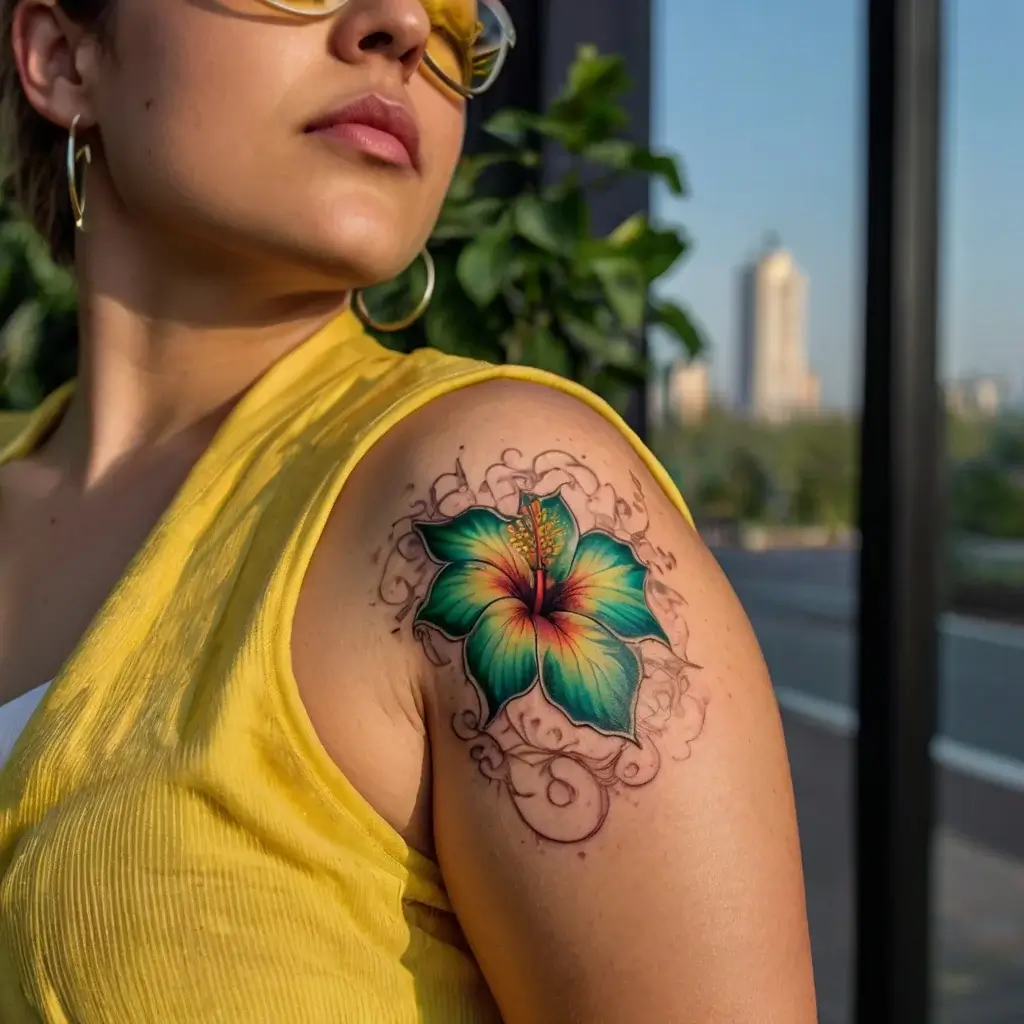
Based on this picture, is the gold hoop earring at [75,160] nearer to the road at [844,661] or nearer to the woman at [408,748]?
the woman at [408,748]

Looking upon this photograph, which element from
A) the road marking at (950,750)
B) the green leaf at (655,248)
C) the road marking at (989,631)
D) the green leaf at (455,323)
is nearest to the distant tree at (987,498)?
the road marking at (950,750)

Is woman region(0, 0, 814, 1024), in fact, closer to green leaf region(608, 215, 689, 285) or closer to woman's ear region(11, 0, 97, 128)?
woman's ear region(11, 0, 97, 128)

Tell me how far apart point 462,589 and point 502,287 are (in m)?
1.01

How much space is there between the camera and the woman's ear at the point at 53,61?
0.93m

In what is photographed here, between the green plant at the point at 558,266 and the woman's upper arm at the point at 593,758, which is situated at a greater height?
the green plant at the point at 558,266

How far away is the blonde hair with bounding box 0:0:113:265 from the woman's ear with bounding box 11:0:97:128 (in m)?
0.02

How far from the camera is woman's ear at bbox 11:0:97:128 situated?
933 millimetres

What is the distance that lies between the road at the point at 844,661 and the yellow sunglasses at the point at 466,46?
2.55 metres

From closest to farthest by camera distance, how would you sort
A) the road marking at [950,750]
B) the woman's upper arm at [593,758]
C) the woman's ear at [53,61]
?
1. the woman's upper arm at [593,758]
2. the woman's ear at [53,61]
3. the road marking at [950,750]

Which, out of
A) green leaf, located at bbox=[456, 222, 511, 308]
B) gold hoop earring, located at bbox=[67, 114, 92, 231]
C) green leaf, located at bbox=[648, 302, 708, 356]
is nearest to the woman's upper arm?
gold hoop earring, located at bbox=[67, 114, 92, 231]

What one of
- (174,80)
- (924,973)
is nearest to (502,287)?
(174,80)

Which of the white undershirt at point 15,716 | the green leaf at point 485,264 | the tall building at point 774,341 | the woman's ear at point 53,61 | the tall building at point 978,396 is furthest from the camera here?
the tall building at point 774,341

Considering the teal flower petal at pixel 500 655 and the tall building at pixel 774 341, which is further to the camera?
the tall building at pixel 774 341

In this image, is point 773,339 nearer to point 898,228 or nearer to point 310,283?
point 898,228
